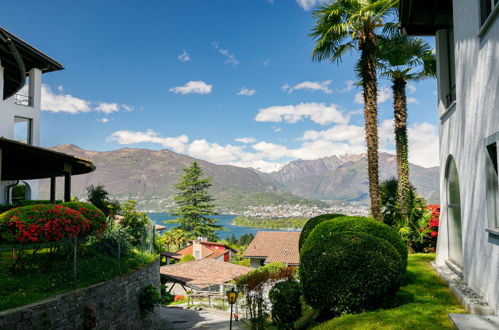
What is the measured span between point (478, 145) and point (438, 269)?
4.38m

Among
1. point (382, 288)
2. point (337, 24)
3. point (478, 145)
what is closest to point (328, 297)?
point (382, 288)

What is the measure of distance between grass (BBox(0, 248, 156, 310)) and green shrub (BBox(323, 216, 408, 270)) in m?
6.87

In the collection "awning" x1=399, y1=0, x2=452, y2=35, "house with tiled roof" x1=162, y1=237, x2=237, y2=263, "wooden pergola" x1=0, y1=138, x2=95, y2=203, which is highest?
"awning" x1=399, y1=0, x2=452, y2=35

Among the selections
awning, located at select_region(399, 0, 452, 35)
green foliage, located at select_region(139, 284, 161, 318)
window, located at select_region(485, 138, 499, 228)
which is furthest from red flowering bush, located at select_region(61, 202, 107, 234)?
awning, located at select_region(399, 0, 452, 35)

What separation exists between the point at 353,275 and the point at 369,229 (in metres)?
2.24

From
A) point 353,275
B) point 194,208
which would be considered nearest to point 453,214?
point 353,275

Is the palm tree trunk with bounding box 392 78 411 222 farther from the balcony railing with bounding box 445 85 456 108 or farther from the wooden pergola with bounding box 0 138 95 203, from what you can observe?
the wooden pergola with bounding box 0 138 95 203

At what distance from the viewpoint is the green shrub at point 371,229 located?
923 cm

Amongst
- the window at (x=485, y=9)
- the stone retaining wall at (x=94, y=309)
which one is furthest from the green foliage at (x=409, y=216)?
the stone retaining wall at (x=94, y=309)

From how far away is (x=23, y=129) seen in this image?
2303 cm

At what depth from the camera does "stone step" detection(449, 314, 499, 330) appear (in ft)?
17.6

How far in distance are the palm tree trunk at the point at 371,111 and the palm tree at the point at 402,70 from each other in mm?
1591

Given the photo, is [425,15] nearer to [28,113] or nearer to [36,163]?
[36,163]

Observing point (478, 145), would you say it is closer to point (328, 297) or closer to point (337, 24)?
point (328, 297)
